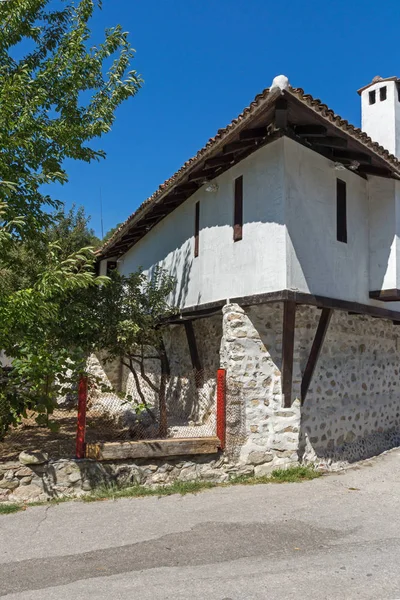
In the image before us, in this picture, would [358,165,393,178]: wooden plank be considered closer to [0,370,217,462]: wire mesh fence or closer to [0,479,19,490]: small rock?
[0,370,217,462]: wire mesh fence

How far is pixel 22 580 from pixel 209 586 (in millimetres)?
1630

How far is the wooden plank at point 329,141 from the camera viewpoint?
7.77 metres

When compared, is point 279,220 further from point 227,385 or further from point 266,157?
point 227,385

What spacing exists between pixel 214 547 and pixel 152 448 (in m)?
2.39

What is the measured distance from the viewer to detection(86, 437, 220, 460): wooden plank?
6.81 metres

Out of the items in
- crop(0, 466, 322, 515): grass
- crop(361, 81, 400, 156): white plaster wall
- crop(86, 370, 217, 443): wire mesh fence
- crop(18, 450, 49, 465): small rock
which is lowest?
crop(0, 466, 322, 515): grass

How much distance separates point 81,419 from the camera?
6.80 metres

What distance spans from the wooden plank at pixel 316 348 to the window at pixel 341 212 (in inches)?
53.0

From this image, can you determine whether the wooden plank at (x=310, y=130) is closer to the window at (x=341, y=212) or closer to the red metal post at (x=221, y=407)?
the window at (x=341, y=212)

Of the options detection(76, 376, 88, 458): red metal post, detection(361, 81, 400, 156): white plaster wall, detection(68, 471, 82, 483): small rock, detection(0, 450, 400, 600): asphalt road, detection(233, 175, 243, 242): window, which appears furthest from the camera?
detection(361, 81, 400, 156): white plaster wall

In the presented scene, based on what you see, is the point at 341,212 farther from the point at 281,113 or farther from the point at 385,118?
the point at 385,118

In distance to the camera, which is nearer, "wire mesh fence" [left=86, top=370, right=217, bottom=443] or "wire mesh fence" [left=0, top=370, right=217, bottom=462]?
"wire mesh fence" [left=0, top=370, right=217, bottom=462]

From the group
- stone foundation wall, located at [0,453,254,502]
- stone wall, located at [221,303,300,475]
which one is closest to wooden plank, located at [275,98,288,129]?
A: stone wall, located at [221,303,300,475]

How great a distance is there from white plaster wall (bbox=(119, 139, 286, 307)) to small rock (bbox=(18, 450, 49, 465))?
12.8ft
